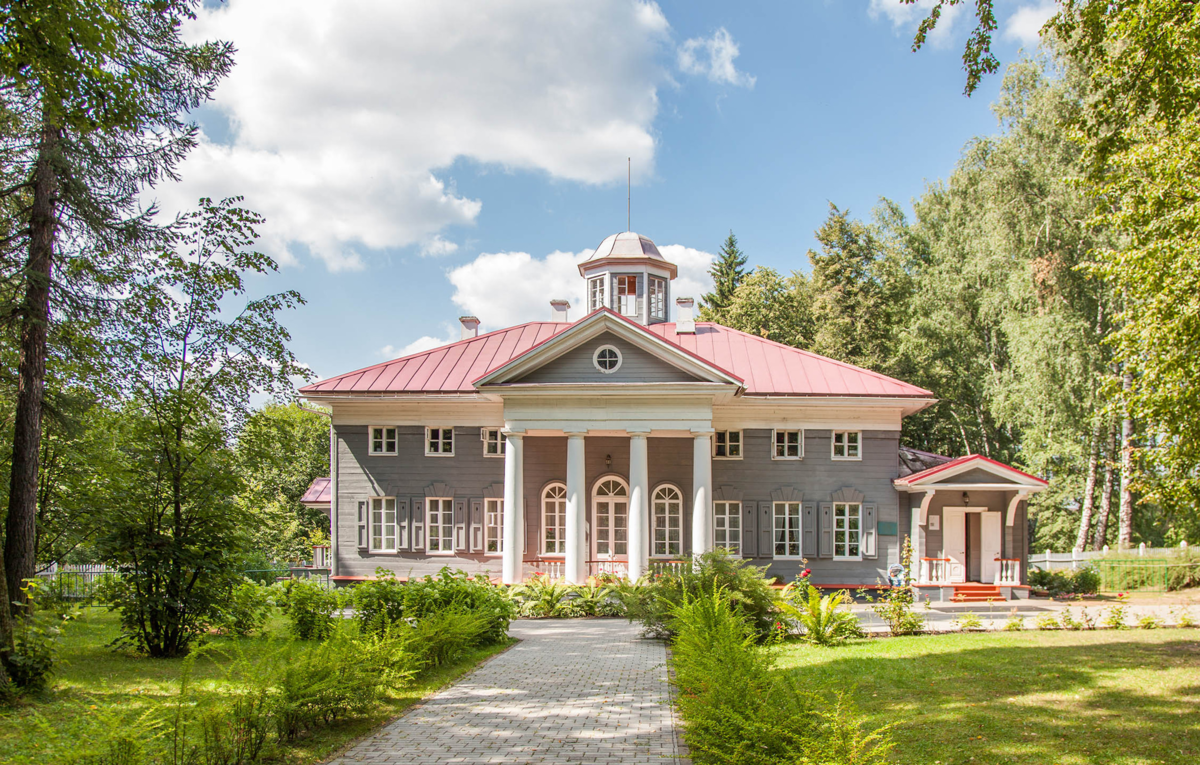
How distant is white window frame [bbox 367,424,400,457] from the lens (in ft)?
74.2

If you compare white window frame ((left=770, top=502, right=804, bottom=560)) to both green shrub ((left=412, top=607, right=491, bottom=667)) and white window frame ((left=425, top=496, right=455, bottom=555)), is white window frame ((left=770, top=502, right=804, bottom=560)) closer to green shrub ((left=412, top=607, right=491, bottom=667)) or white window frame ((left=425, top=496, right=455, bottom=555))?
white window frame ((left=425, top=496, right=455, bottom=555))

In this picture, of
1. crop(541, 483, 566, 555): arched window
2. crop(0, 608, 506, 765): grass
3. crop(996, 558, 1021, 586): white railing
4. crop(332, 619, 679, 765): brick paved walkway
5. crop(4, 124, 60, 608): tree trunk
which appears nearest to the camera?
crop(0, 608, 506, 765): grass

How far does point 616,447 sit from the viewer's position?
22.4 meters

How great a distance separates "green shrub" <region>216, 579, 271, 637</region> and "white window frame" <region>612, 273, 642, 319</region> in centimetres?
1605

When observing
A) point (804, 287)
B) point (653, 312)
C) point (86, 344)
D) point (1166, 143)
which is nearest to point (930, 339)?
point (804, 287)

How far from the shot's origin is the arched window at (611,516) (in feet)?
73.5

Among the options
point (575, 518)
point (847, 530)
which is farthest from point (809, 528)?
point (575, 518)

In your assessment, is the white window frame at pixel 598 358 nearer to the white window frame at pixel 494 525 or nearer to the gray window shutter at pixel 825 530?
the white window frame at pixel 494 525

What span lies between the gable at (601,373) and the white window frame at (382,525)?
5915 millimetres

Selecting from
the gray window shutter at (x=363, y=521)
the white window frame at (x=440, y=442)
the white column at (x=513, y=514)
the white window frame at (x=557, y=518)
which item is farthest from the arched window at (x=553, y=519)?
the gray window shutter at (x=363, y=521)

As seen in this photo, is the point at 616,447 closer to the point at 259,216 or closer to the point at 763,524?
the point at 763,524

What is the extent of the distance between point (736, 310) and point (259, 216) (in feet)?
88.6

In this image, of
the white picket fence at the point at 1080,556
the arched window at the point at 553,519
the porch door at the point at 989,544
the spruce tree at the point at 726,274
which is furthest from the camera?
the spruce tree at the point at 726,274

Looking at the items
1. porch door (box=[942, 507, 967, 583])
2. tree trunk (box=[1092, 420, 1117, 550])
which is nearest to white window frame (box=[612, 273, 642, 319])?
porch door (box=[942, 507, 967, 583])
